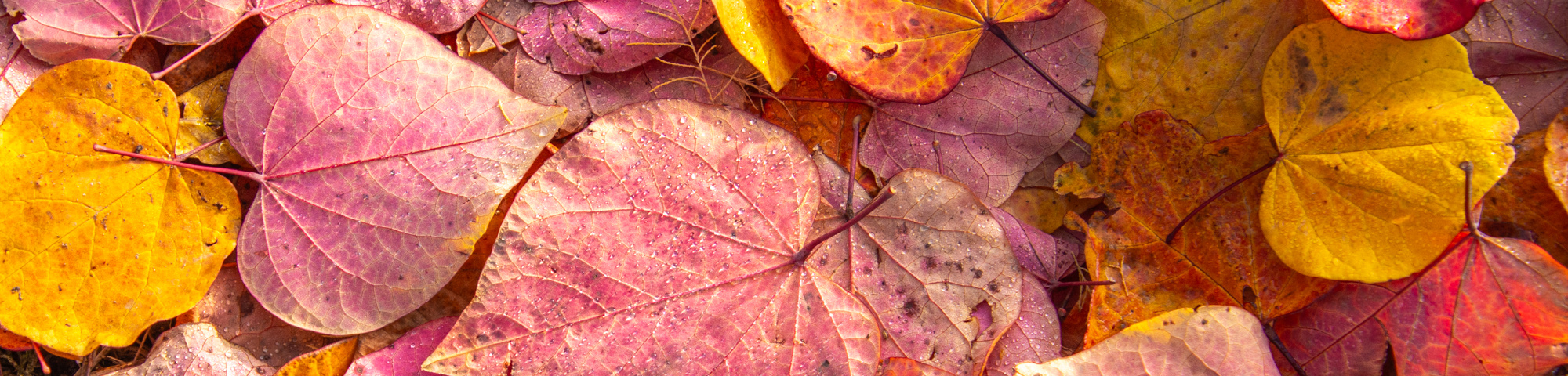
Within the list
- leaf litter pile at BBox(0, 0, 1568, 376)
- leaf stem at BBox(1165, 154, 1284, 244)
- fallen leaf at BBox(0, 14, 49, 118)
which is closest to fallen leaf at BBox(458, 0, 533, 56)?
leaf litter pile at BBox(0, 0, 1568, 376)

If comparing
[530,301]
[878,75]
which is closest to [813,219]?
[878,75]

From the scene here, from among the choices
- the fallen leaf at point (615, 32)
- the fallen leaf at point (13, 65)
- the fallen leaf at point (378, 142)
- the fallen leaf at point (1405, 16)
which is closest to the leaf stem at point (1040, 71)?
the fallen leaf at point (1405, 16)

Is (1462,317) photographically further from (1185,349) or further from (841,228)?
(841,228)

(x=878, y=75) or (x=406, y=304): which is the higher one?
(x=878, y=75)

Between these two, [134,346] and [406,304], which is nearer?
[406,304]

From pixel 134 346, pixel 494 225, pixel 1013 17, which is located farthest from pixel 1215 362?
pixel 134 346

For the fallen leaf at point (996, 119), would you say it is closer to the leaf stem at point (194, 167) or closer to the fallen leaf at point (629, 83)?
the fallen leaf at point (629, 83)

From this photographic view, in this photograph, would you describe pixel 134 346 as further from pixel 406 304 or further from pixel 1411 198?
pixel 1411 198

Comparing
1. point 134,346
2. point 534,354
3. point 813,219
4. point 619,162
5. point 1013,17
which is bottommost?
point 134,346
